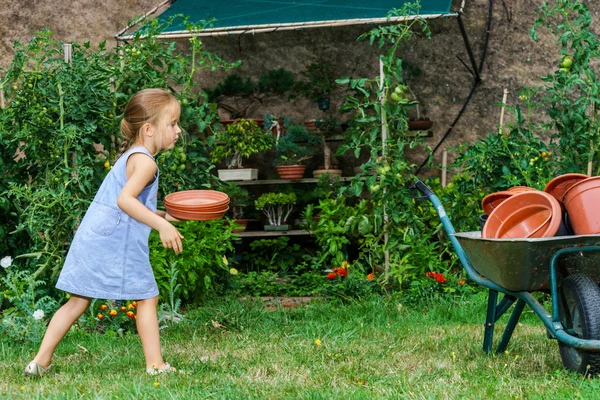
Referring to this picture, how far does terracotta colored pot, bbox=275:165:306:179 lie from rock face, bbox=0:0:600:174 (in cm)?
70

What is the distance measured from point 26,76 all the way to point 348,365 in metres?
2.76

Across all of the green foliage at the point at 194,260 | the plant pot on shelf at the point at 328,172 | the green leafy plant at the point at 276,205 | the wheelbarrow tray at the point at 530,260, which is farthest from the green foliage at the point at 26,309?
the plant pot on shelf at the point at 328,172

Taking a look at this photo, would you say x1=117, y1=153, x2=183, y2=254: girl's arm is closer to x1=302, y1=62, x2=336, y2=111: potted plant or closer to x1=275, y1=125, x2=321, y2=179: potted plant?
x1=275, y1=125, x2=321, y2=179: potted plant

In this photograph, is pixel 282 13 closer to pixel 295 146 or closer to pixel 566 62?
pixel 295 146

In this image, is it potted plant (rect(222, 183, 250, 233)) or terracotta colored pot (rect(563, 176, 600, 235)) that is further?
potted plant (rect(222, 183, 250, 233))

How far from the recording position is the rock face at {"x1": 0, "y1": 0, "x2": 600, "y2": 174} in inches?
276

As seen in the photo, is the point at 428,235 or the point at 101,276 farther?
the point at 428,235

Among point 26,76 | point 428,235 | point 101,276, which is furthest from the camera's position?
point 428,235

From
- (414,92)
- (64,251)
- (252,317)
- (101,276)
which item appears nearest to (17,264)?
(64,251)

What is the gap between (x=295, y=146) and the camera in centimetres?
691

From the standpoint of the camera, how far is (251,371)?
3096 mm

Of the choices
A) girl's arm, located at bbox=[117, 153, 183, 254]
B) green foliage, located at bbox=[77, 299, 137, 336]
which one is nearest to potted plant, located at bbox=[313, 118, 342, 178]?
green foliage, located at bbox=[77, 299, 137, 336]

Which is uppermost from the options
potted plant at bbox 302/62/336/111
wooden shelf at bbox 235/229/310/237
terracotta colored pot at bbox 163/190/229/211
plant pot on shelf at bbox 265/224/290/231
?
potted plant at bbox 302/62/336/111

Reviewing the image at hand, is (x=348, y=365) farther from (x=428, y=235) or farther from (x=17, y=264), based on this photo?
(x=17, y=264)
